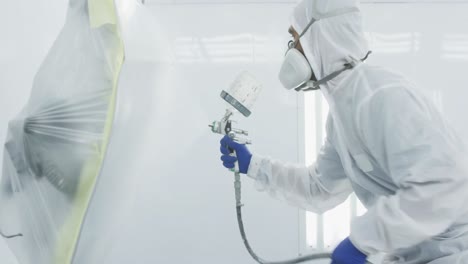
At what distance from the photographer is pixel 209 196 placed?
193 cm

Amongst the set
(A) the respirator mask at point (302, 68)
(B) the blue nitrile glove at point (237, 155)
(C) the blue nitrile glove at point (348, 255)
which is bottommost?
(C) the blue nitrile glove at point (348, 255)

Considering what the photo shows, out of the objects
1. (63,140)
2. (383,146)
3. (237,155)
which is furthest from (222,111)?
(63,140)

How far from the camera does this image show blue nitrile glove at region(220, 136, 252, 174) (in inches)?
53.4

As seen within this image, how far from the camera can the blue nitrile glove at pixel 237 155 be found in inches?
53.4

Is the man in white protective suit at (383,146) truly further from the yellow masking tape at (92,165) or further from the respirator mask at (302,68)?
the yellow masking tape at (92,165)

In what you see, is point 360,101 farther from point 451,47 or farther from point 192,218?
point 451,47

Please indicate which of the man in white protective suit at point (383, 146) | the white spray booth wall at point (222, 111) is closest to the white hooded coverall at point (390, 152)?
the man in white protective suit at point (383, 146)

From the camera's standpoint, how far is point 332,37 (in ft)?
3.67

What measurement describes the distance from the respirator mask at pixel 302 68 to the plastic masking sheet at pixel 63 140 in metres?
0.48

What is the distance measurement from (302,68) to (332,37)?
114mm

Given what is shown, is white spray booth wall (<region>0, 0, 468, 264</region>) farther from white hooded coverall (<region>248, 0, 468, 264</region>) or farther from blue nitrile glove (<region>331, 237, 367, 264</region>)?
blue nitrile glove (<region>331, 237, 367, 264</region>)

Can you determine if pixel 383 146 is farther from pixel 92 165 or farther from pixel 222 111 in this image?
pixel 222 111

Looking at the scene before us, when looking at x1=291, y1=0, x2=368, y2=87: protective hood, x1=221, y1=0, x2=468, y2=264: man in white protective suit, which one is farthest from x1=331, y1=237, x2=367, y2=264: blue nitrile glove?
x1=291, y1=0, x2=368, y2=87: protective hood

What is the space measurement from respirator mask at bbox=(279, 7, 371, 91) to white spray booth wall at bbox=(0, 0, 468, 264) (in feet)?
2.43
